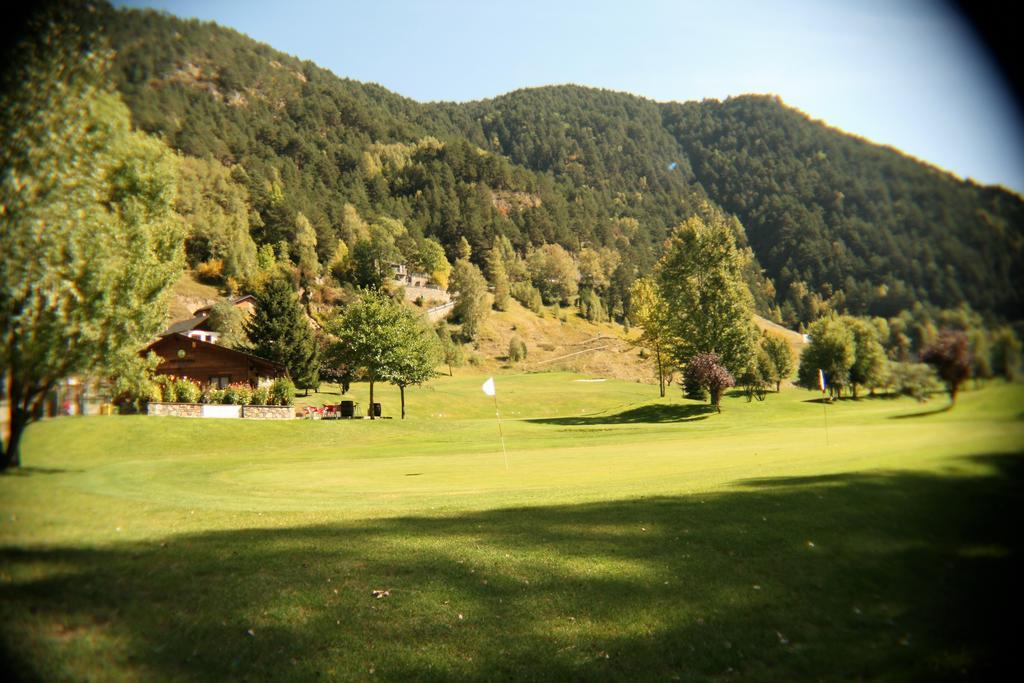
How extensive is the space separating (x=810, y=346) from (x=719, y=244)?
4291cm

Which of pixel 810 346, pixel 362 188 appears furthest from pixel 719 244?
pixel 362 188

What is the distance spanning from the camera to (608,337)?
135 m

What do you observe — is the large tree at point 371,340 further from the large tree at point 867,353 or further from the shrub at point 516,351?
the shrub at point 516,351

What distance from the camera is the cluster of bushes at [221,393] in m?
33.4

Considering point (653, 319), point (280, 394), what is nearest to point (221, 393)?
point (280, 394)

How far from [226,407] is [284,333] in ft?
62.2

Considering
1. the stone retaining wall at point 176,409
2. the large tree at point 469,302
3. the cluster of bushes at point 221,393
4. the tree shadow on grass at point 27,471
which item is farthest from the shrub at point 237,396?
the large tree at point 469,302

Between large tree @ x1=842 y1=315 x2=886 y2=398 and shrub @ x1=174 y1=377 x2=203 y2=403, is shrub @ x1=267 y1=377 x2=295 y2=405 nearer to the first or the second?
shrub @ x1=174 y1=377 x2=203 y2=403

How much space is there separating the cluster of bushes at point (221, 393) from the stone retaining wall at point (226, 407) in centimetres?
44

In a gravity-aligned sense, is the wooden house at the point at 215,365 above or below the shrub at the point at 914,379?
above

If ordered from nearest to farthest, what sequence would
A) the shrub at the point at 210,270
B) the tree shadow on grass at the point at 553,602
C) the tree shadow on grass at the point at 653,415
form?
the tree shadow on grass at the point at 553,602
the shrub at the point at 210,270
the tree shadow on grass at the point at 653,415

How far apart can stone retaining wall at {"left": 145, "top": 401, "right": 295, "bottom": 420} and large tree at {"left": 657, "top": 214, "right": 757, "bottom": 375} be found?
35.5 metres

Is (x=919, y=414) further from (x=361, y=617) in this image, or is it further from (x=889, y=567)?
(x=361, y=617)

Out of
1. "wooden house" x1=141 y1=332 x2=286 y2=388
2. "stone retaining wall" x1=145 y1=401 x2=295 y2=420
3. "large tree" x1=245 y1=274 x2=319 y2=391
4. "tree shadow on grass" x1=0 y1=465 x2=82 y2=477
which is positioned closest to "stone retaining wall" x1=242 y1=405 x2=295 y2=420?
"stone retaining wall" x1=145 y1=401 x2=295 y2=420
